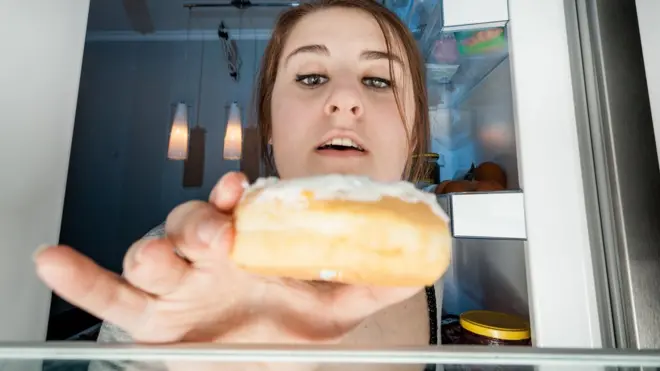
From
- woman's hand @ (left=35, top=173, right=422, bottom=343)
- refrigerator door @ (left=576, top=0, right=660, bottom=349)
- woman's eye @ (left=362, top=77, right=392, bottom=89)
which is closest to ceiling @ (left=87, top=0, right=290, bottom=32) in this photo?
woman's eye @ (left=362, top=77, right=392, bottom=89)

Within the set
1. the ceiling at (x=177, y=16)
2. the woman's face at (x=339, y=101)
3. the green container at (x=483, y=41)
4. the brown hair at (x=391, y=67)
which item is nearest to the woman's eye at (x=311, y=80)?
the woman's face at (x=339, y=101)

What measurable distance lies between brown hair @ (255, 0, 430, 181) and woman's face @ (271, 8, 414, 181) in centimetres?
3

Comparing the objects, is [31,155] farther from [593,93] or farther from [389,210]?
[593,93]

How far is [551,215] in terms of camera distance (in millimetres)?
Result: 454

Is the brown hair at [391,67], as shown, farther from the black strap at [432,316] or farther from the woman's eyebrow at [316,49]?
the black strap at [432,316]

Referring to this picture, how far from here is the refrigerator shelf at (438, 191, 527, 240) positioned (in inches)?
18.7

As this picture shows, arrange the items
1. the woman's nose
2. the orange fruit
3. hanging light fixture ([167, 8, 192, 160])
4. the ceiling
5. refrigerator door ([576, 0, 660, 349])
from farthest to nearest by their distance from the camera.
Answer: the ceiling < hanging light fixture ([167, 8, 192, 160]) < the orange fruit < the woman's nose < refrigerator door ([576, 0, 660, 349])

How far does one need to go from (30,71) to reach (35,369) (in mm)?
392

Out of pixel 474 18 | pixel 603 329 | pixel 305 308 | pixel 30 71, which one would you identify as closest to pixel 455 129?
pixel 474 18

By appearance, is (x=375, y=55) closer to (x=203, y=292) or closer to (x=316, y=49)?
(x=316, y=49)

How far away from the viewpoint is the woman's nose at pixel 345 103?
55 cm

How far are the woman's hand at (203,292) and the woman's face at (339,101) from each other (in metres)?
0.24

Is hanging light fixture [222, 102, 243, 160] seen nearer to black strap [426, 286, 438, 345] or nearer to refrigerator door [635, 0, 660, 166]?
black strap [426, 286, 438, 345]

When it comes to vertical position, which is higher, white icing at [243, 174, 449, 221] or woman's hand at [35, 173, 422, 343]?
white icing at [243, 174, 449, 221]
